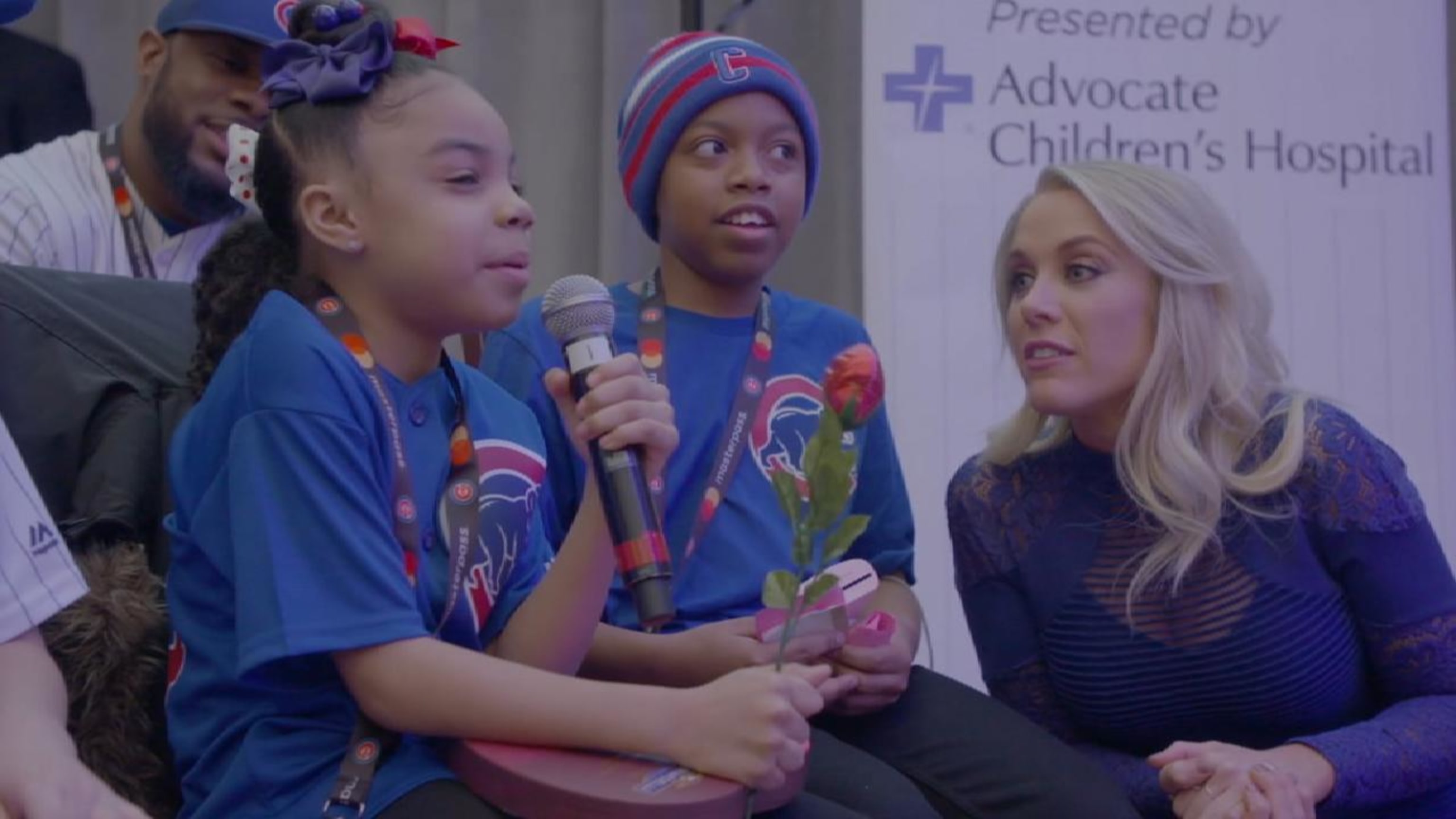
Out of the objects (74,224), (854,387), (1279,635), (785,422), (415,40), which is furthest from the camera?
(74,224)

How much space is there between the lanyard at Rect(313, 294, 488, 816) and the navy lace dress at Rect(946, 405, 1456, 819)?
785 mm

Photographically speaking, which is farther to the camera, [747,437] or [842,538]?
[747,437]

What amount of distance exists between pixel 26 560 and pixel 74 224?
108cm

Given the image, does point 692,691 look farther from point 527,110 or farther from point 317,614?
point 527,110

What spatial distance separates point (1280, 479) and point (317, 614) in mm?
1151

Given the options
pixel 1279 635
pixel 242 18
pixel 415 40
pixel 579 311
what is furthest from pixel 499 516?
pixel 242 18

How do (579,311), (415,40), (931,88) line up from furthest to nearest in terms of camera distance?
1. (931,88)
2. (415,40)
3. (579,311)

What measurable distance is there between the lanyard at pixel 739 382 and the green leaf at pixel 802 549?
960 millimetres

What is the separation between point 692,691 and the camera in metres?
1.37

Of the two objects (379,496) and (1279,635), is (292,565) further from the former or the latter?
(1279,635)

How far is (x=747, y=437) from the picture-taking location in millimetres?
2004

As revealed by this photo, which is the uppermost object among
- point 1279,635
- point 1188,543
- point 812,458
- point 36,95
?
point 36,95

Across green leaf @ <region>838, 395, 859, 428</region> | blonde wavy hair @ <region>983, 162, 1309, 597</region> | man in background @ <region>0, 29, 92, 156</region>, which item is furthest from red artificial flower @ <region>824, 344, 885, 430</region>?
man in background @ <region>0, 29, 92, 156</region>

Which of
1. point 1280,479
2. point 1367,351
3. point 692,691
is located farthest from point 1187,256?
point 1367,351
